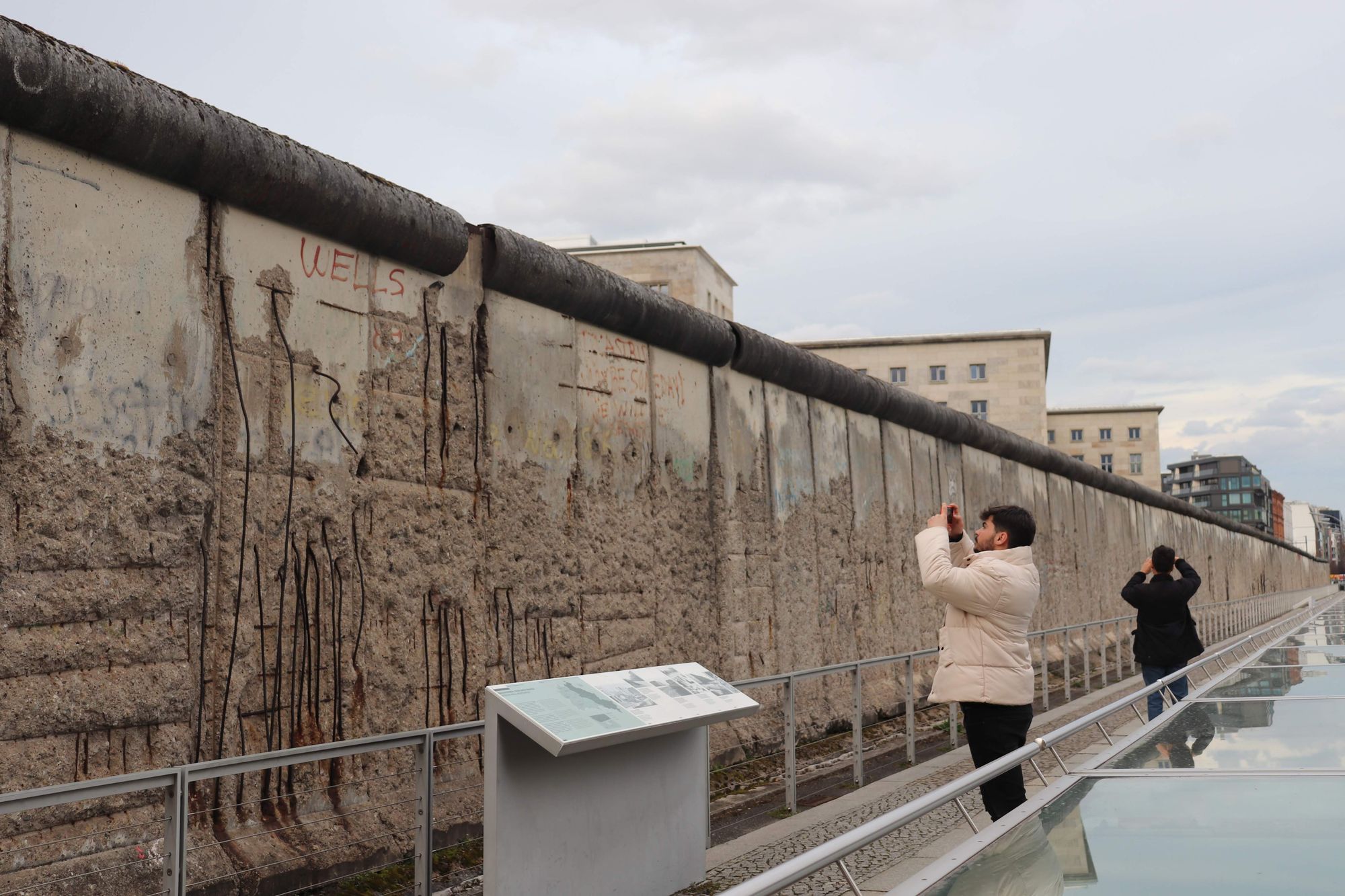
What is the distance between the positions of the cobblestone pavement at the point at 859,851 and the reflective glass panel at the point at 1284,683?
0.53m

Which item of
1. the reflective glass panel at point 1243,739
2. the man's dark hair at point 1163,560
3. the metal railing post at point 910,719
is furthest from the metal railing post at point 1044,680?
the reflective glass panel at point 1243,739

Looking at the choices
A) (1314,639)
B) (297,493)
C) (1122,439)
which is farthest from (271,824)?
(1122,439)

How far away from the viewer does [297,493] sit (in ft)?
16.2

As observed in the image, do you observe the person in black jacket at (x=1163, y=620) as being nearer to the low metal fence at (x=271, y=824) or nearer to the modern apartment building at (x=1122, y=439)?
the low metal fence at (x=271, y=824)

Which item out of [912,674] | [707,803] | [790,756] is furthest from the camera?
[912,674]

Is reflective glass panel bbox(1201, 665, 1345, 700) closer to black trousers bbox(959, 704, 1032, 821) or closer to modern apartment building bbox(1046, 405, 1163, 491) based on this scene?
Answer: black trousers bbox(959, 704, 1032, 821)

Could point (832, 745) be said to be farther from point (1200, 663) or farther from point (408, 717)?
point (408, 717)

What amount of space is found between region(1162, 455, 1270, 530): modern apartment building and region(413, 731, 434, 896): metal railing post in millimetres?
146886

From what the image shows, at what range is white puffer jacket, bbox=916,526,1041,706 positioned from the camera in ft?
16.1

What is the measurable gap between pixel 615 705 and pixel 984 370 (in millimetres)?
57707

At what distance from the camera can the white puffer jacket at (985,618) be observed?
4922mm

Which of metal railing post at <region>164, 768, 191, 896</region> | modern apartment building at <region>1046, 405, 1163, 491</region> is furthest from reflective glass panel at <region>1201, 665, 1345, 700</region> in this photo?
modern apartment building at <region>1046, 405, 1163, 491</region>

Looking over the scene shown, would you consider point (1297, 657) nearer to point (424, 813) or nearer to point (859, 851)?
point (859, 851)

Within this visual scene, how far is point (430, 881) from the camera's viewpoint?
4375 mm
